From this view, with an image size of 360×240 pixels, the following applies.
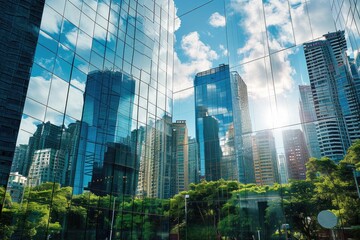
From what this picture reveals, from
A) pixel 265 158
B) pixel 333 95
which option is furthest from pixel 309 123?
pixel 265 158

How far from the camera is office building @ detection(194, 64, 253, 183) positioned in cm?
2348

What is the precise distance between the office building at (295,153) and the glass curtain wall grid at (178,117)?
0.34ft

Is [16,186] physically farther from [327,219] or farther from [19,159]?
[327,219]

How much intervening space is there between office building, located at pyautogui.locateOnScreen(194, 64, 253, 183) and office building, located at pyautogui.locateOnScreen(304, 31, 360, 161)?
5.44m

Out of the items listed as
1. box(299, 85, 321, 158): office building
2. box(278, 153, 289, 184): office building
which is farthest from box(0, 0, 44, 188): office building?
box(299, 85, 321, 158): office building

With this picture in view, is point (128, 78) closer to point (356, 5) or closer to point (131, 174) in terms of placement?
point (131, 174)

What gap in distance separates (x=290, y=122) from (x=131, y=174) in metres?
12.6

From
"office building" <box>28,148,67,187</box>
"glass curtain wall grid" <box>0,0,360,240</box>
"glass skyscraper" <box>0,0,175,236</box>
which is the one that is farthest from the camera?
"glass curtain wall grid" <box>0,0,360,240</box>

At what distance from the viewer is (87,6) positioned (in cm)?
1838

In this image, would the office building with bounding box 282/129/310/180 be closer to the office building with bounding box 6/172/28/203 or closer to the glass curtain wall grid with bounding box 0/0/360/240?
the glass curtain wall grid with bounding box 0/0/360/240

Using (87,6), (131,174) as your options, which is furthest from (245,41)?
(131,174)

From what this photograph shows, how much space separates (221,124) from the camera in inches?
1038

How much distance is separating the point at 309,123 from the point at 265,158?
4.26m

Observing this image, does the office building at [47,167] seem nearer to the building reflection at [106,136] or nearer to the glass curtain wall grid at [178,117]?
the glass curtain wall grid at [178,117]
